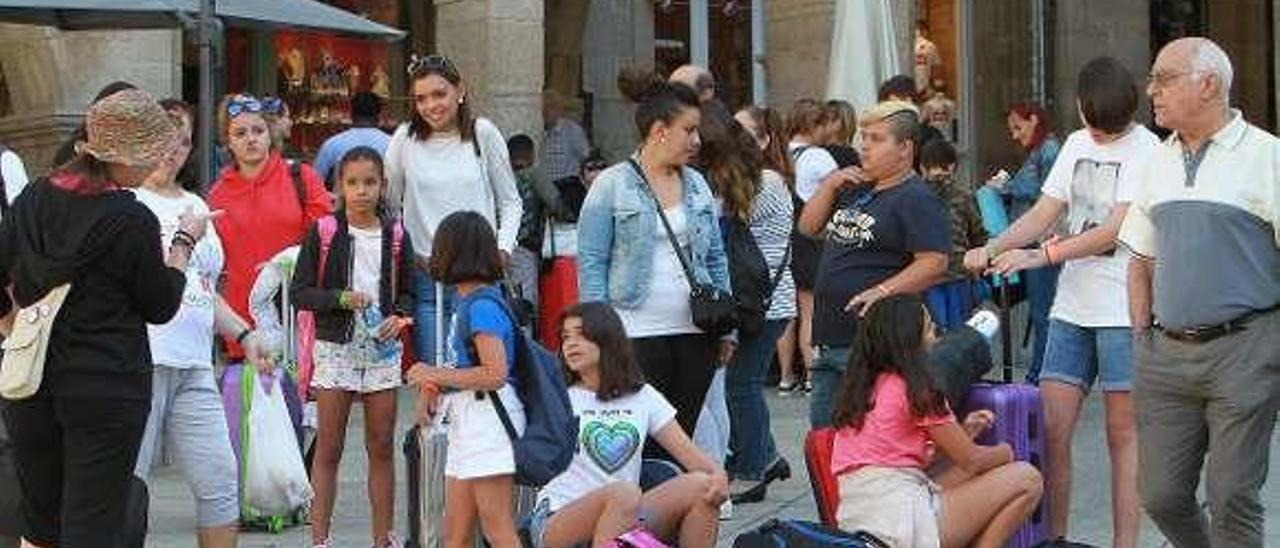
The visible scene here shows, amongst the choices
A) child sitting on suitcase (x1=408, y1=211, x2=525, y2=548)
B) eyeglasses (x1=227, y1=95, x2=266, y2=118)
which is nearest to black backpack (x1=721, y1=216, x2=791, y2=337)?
child sitting on suitcase (x1=408, y1=211, x2=525, y2=548)

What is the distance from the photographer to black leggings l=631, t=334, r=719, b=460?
936 centimetres

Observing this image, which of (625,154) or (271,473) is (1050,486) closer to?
(271,473)

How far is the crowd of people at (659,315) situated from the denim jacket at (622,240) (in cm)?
1

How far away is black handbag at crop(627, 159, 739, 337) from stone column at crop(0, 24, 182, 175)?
642 cm

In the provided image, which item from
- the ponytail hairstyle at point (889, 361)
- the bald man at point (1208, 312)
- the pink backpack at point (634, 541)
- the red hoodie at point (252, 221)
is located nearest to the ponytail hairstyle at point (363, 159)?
the red hoodie at point (252, 221)

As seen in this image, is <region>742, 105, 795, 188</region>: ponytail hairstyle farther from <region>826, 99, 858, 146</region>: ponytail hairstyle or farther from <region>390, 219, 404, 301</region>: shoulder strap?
<region>390, 219, 404, 301</region>: shoulder strap

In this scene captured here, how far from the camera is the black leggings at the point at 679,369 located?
368 inches

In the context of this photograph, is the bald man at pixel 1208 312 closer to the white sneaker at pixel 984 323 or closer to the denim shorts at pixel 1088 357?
the white sneaker at pixel 984 323

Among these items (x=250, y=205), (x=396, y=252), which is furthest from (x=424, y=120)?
(x=250, y=205)

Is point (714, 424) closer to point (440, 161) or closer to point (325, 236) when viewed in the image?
point (440, 161)

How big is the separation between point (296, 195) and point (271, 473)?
45.4 inches

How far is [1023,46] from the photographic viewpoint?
23.1m

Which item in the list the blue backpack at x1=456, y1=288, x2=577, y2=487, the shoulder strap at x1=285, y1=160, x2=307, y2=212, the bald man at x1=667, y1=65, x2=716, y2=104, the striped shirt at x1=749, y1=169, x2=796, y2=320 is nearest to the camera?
the blue backpack at x1=456, y1=288, x2=577, y2=487

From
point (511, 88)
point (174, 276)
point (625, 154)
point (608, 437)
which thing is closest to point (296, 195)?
point (608, 437)
